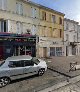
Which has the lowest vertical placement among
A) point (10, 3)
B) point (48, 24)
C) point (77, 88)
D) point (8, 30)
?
point (77, 88)

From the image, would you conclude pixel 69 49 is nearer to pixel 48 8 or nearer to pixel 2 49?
pixel 48 8

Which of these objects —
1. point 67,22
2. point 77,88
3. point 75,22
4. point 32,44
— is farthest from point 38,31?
point 77,88

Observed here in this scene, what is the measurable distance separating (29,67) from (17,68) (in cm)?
109

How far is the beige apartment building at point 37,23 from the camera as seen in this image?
2178cm

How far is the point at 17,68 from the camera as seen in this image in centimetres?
1166

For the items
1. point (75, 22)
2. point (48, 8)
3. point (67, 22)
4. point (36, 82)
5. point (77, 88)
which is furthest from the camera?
point (75, 22)

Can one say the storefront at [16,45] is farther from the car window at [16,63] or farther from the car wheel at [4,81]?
the car wheel at [4,81]

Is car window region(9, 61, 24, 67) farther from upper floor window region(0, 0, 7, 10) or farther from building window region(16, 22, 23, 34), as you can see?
building window region(16, 22, 23, 34)

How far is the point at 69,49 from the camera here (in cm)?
3453

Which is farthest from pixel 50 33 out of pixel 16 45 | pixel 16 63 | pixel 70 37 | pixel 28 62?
pixel 16 63

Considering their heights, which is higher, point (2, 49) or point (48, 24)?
point (48, 24)

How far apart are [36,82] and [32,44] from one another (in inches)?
545

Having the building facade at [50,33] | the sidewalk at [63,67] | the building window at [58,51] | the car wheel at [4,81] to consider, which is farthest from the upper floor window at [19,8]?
the car wheel at [4,81]

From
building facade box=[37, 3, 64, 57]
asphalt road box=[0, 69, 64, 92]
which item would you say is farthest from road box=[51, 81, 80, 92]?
building facade box=[37, 3, 64, 57]
